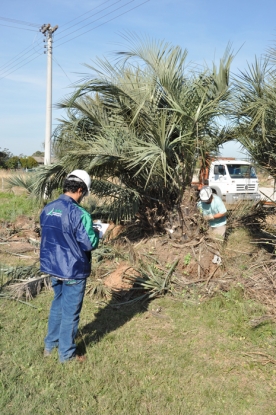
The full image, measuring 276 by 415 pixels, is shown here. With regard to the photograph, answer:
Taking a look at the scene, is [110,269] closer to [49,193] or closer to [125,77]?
[49,193]

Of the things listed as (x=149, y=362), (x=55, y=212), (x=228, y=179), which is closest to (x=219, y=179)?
(x=228, y=179)

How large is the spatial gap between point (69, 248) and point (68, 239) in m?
0.09

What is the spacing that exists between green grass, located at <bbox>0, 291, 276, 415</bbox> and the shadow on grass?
1cm

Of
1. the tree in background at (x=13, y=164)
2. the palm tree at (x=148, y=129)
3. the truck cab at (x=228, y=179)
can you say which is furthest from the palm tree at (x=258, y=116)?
the tree in background at (x=13, y=164)

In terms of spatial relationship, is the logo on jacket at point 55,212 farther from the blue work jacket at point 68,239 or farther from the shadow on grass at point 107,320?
the shadow on grass at point 107,320

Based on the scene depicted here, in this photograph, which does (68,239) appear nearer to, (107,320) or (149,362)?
(149,362)

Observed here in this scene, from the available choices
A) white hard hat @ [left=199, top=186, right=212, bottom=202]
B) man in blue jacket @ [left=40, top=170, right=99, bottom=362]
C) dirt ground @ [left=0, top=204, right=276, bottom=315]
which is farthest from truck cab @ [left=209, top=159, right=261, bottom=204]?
man in blue jacket @ [left=40, top=170, right=99, bottom=362]

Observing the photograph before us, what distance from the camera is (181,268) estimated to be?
21.0 ft

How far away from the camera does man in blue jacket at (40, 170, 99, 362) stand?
3928mm

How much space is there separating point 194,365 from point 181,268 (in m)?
2.36

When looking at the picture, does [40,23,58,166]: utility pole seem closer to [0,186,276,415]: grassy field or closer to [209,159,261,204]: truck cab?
[209,159,261,204]: truck cab

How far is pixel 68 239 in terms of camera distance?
155 inches

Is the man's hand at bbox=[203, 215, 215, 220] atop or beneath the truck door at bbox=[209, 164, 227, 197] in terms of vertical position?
beneath

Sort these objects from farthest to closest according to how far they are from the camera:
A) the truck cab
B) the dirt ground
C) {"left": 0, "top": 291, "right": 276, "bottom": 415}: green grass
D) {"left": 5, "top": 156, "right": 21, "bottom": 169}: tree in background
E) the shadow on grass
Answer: {"left": 5, "top": 156, "right": 21, "bottom": 169}: tree in background → the truck cab → the dirt ground → the shadow on grass → {"left": 0, "top": 291, "right": 276, "bottom": 415}: green grass
